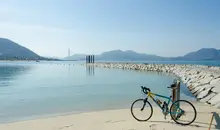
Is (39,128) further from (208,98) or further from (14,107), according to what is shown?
(208,98)

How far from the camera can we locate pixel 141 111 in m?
7.83

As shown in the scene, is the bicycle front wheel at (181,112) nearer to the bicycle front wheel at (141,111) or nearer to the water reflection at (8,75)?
the bicycle front wheel at (141,111)

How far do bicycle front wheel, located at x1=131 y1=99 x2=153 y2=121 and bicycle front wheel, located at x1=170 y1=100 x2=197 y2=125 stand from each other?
742 mm

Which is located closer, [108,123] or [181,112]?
[181,112]

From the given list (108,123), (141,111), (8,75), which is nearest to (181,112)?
(141,111)

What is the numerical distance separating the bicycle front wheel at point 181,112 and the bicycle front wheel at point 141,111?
0.74 meters

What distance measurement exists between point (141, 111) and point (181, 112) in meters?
1.27

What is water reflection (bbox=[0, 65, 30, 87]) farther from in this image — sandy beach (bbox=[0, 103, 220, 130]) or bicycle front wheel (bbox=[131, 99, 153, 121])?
bicycle front wheel (bbox=[131, 99, 153, 121])

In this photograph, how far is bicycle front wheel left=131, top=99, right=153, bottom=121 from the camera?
771 centimetres

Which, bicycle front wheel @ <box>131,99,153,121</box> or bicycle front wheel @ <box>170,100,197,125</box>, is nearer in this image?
bicycle front wheel @ <box>170,100,197,125</box>

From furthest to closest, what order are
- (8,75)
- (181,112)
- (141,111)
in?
(8,75)
(141,111)
(181,112)

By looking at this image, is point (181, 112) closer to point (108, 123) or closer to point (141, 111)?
point (141, 111)

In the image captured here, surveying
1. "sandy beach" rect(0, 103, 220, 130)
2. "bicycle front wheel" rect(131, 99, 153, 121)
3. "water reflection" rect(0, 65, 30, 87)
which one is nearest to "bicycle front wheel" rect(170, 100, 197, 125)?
"sandy beach" rect(0, 103, 220, 130)

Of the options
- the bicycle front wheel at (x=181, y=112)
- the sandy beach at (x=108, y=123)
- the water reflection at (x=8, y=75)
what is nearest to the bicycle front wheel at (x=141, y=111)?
the sandy beach at (x=108, y=123)
